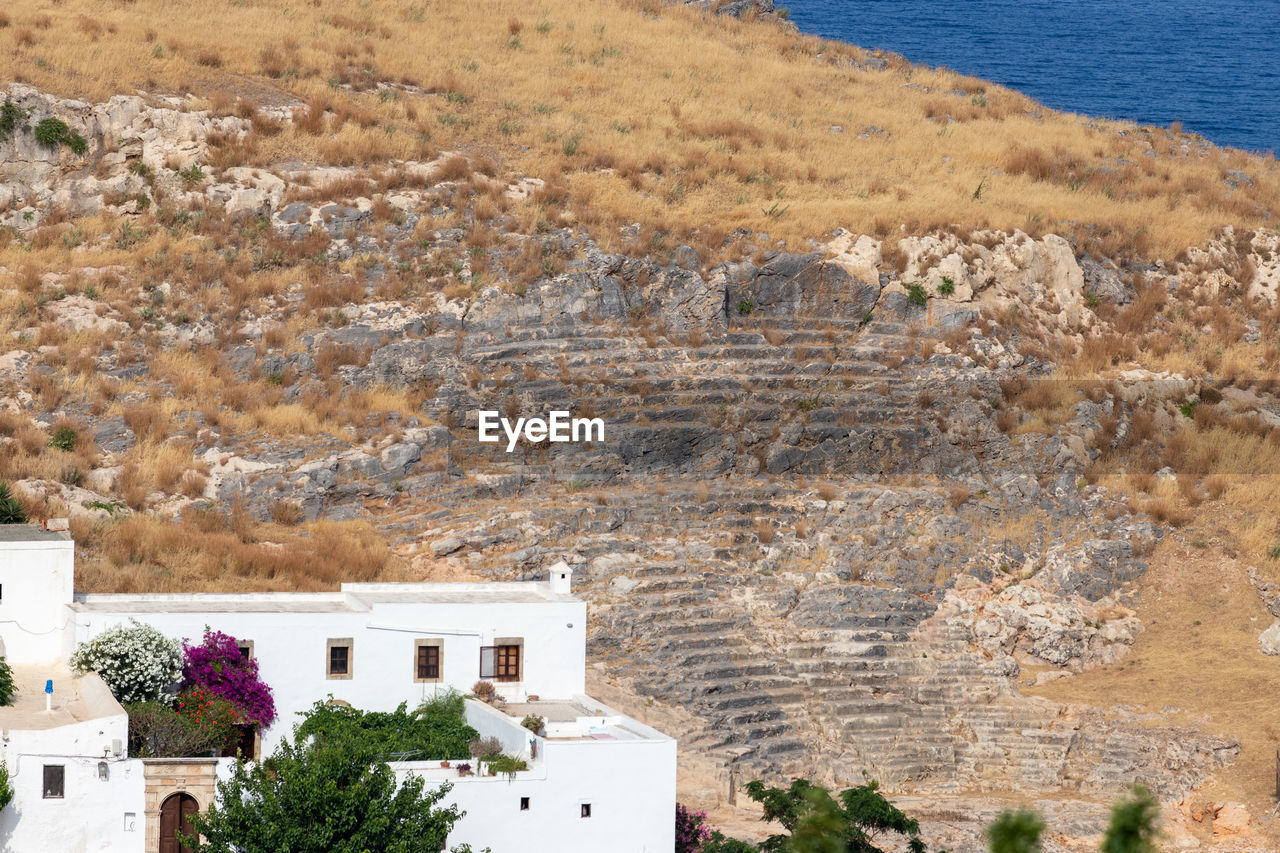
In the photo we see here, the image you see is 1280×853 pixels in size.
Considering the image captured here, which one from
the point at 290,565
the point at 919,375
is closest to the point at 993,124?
the point at 919,375

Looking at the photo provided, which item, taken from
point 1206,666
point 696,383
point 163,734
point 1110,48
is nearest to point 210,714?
point 163,734

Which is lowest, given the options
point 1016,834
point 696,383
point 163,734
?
point 163,734

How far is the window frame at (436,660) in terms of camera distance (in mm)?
32250

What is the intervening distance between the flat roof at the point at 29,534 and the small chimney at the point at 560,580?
966 centimetres

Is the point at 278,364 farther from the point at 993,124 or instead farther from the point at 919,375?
the point at 993,124

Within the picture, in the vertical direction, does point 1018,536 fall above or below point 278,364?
below

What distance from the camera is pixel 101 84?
52344mm

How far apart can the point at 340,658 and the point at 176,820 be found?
538 centimetres

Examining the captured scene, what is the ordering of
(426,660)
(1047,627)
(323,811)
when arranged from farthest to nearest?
(1047,627) → (426,660) → (323,811)

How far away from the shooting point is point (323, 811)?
25797mm

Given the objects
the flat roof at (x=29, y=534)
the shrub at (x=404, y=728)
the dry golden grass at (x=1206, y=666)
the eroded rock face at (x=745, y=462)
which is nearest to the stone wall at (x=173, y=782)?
the shrub at (x=404, y=728)

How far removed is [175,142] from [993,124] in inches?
1182

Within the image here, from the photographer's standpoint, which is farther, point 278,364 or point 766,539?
point 278,364

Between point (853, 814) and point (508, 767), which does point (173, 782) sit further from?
point (853, 814)
